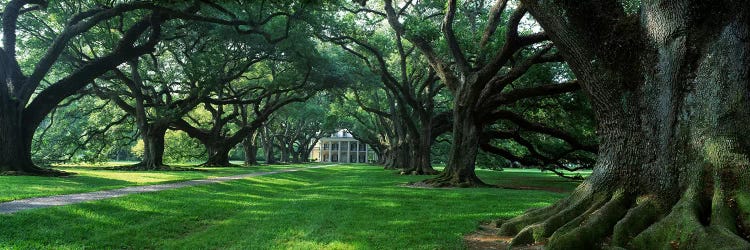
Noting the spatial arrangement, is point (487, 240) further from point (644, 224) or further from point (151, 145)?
point (151, 145)

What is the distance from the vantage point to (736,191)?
16.1 ft

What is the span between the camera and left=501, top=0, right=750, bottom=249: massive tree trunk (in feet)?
16.3

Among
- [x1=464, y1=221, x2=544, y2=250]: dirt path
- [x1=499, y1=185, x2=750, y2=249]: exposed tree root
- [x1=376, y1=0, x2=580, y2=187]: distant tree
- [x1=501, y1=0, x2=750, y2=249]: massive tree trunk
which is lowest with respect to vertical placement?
[x1=464, y1=221, x2=544, y2=250]: dirt path

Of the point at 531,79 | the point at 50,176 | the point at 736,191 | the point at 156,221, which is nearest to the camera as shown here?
the point at 736,191

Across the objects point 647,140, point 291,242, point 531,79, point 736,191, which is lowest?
→ point 291,242

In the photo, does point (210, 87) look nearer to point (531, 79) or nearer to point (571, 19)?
point (531, 79)

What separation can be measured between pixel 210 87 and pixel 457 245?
81.3ft

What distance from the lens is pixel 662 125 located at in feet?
18.5

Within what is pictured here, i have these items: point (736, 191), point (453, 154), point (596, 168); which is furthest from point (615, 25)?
point (453, 154)

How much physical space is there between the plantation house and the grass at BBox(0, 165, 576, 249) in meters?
93.4

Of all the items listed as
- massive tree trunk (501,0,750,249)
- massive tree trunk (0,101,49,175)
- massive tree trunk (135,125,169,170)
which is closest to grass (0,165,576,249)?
massive tree trunk (501,0,750,249)

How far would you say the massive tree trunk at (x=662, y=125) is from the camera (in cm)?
496

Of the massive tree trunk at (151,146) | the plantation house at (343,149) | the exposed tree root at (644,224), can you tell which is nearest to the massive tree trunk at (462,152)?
the exposed tree root at (644,224)

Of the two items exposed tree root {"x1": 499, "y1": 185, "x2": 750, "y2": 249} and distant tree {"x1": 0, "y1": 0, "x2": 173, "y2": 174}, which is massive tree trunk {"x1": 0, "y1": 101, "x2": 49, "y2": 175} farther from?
exposed tree root {"x1": 499, "y1": 185, "x2": 750, "y2": 249}
